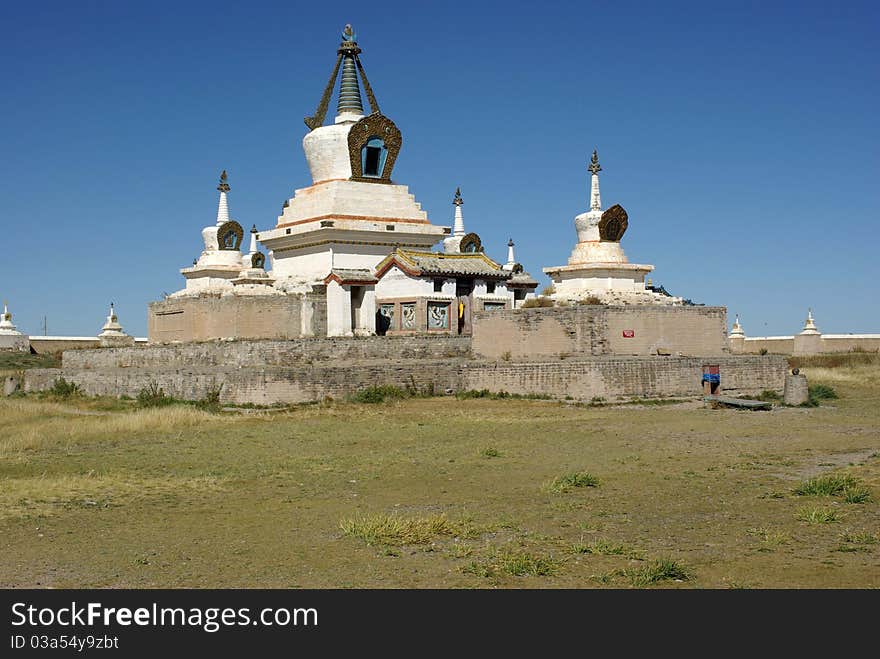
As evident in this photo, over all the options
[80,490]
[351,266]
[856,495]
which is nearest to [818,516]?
[856,495]

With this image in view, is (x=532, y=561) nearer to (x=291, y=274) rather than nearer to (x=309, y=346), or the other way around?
(x=309, y=346)

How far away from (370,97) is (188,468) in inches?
758

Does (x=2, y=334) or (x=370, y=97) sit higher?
(x=370, y=97)

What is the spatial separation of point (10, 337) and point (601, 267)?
25006 mm

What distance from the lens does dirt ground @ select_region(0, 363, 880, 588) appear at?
7.09 metres

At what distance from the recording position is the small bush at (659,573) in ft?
21.8

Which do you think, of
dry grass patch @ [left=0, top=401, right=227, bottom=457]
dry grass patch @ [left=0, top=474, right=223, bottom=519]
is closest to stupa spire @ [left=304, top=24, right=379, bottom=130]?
dry grass patch @ [left=0, top=401, right=227, bottom=457]

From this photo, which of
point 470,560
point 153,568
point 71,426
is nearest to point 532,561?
point 470,560

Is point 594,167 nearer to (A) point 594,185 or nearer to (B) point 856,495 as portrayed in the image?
(A) point 594,185

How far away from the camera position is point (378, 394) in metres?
19.7

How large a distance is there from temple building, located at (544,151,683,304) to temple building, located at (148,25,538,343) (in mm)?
2037

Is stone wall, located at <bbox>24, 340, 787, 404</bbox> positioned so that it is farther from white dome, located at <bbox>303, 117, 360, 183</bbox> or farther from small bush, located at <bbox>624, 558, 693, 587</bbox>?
small bush, located at <bbox>624, 558, 693, 587</bbox>

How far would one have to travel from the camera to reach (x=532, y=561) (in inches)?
281

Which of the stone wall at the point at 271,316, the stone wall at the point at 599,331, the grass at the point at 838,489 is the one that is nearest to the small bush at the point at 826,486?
the grass at the point at 838,489
